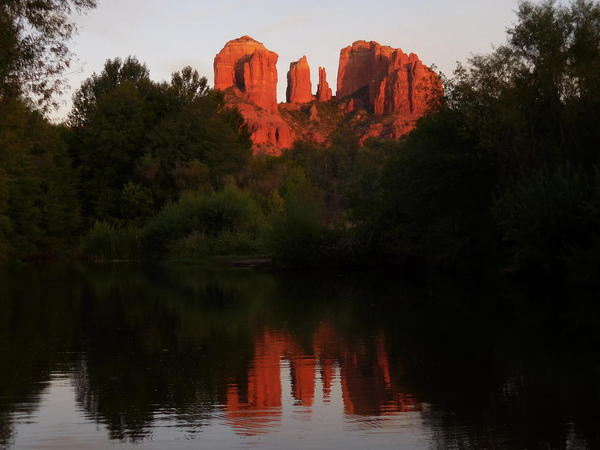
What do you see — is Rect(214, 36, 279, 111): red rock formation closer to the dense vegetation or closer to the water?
the dense vegetation

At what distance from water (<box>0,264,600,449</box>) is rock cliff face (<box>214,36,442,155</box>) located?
418 feet

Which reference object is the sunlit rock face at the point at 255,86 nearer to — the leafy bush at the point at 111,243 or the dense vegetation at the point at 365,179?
the dense vegetation at the point at 365,179

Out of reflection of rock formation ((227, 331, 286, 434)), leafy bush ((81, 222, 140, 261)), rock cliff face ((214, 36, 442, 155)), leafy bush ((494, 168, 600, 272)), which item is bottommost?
reflection of rock formation ((227, 331, 286, 434))

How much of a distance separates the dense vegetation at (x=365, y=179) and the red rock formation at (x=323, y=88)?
116m

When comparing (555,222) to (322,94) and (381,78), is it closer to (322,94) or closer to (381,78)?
(381,78)

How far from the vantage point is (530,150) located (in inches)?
1241

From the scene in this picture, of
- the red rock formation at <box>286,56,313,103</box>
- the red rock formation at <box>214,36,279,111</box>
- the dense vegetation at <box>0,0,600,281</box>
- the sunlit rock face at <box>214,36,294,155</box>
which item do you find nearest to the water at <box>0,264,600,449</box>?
the dense vegetation at <box>0,0,600,281</box>

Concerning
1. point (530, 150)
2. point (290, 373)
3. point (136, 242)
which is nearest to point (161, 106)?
point (136, 242)

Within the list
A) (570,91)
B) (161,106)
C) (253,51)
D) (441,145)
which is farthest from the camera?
(253,51)

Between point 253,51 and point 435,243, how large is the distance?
490ft

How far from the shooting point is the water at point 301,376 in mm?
6613

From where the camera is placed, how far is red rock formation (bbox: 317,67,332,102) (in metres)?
186

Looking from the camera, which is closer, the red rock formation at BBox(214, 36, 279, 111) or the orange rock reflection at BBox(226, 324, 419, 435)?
the orange rock reflection at BBox(226, 324, 419, 435)

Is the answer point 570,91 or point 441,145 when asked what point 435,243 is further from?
point 570,91
